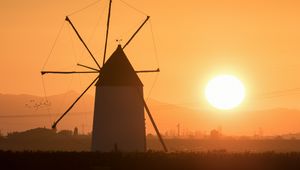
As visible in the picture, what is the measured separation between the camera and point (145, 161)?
1914 inches

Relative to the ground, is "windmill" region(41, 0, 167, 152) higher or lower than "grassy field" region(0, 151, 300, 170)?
higher

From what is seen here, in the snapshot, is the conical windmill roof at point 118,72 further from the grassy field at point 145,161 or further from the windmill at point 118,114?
the grassy field at point 145,161

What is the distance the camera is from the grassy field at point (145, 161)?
48.3 metres

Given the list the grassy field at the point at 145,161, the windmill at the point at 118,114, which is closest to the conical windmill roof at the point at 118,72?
the windmill at the point at 118,114

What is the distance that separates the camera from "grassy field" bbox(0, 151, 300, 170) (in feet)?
159

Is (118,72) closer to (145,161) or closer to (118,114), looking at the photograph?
(118,114)

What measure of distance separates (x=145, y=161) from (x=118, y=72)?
1165 centimetres

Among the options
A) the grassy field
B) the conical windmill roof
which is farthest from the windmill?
the grassy field

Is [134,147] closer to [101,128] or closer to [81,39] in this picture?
[101,128]

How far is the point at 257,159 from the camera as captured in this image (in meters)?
49.5

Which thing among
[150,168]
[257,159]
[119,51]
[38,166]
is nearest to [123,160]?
[150,168]

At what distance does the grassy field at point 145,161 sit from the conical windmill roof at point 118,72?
9991 millimetres

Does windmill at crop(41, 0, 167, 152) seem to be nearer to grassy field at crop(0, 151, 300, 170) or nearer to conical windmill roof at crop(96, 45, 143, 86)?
conical windmill roof at crop(96, 45, 143, 86)

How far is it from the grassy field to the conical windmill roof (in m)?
9.99
